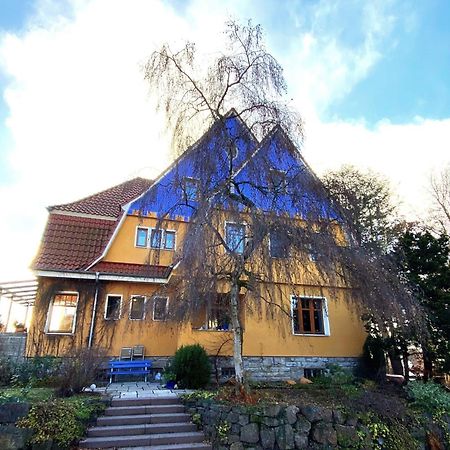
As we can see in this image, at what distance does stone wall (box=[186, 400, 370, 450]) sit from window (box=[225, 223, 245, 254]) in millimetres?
3148

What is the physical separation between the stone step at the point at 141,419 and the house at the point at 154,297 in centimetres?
185

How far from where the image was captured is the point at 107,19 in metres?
7.75

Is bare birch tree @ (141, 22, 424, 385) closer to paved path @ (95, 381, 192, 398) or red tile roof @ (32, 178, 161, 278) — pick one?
paved path @ (95, 381, 192, 398)

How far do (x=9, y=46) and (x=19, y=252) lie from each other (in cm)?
844

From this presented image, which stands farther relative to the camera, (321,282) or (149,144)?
(149,144)

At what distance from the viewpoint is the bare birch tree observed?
A: 21.1 ft

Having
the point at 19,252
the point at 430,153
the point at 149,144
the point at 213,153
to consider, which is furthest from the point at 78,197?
the point at 430,153

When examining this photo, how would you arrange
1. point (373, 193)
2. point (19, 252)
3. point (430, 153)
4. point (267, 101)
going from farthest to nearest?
point (430, 153) → point (373, 193) → point (19, 252) → point (267, 101)

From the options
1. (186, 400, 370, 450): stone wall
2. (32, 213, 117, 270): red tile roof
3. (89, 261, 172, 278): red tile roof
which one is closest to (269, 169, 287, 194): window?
(186, 400, 370, 450): stone wall

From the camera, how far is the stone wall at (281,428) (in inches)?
240

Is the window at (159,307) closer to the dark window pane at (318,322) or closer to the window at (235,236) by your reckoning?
the window at (235,236)

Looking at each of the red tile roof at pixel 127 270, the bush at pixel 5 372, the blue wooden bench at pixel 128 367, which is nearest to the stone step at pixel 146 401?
the blue wooden bench at pixel 128 367

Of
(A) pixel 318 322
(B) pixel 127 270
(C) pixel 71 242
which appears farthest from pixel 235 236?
(C) pixel 71 242

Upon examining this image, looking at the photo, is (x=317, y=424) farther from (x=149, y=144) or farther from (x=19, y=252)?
(x=19, y=252)
